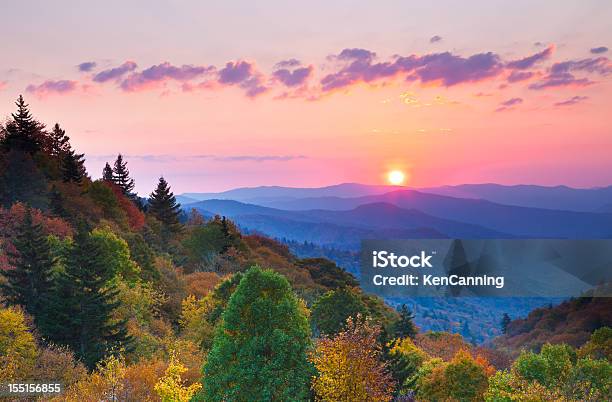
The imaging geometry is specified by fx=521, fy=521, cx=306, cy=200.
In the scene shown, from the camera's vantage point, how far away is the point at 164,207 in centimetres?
12531

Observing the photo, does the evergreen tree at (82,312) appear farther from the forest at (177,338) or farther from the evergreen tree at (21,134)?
the evergreen tree at (21,134)

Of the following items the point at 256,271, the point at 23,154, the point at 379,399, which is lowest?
the point at 379,399

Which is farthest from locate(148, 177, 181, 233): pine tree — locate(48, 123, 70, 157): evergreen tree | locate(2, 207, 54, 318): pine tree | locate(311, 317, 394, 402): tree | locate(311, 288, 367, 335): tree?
locate(311, 317, 394, 402): tree

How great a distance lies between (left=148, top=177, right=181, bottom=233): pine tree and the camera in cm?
12388

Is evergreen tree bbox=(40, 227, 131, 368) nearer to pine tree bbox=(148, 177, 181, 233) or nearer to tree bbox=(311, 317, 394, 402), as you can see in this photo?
tree bbox=(311, 317, 394, 402)

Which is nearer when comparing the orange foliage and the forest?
the forest

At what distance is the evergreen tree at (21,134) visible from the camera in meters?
101

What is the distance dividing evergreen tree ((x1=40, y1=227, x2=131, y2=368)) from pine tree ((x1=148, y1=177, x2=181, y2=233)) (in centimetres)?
7616

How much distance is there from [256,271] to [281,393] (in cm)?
814

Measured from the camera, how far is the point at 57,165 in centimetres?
10500

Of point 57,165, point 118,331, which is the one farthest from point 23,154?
point 118,331

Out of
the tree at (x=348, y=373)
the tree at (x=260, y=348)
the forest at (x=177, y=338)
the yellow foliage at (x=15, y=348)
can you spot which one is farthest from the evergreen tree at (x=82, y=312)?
the tree at (x=348, y=373)

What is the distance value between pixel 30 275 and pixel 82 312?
6.43 m

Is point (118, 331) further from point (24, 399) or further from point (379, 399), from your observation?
point (379, 399)
